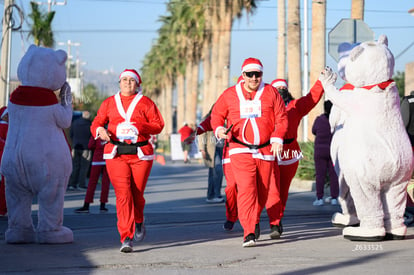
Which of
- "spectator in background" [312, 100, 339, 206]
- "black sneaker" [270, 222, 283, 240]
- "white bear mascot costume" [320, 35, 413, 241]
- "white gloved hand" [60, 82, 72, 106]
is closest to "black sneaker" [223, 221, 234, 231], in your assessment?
"black sneaker" [270, 222, 283, 240]

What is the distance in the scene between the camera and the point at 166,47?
231ft

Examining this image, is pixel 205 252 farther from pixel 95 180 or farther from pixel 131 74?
pixel 95 180

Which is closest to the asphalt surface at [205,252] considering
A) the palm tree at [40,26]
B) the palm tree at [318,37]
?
the palm tree at [318,37]

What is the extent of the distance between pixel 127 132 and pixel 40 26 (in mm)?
31221

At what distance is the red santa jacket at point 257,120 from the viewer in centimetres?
920

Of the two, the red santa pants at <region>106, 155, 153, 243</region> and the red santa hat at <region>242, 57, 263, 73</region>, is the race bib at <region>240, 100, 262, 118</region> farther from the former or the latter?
the red santa pants at <region>106, 155, 153, 243</region>

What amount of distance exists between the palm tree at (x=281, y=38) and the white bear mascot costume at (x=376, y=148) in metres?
20.0

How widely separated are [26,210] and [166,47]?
6155cm

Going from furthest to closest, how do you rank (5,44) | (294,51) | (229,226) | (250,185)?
(5,44)
(294,51)
(229,226)
(250,185)

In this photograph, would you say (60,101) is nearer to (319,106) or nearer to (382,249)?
(382,249)

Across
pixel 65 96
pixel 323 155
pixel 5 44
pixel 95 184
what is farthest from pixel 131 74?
pixel 5 44

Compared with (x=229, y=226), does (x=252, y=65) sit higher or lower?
higher

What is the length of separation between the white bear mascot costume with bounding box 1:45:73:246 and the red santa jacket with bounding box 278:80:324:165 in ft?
8.67

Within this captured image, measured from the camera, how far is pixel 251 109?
30.3 feet
